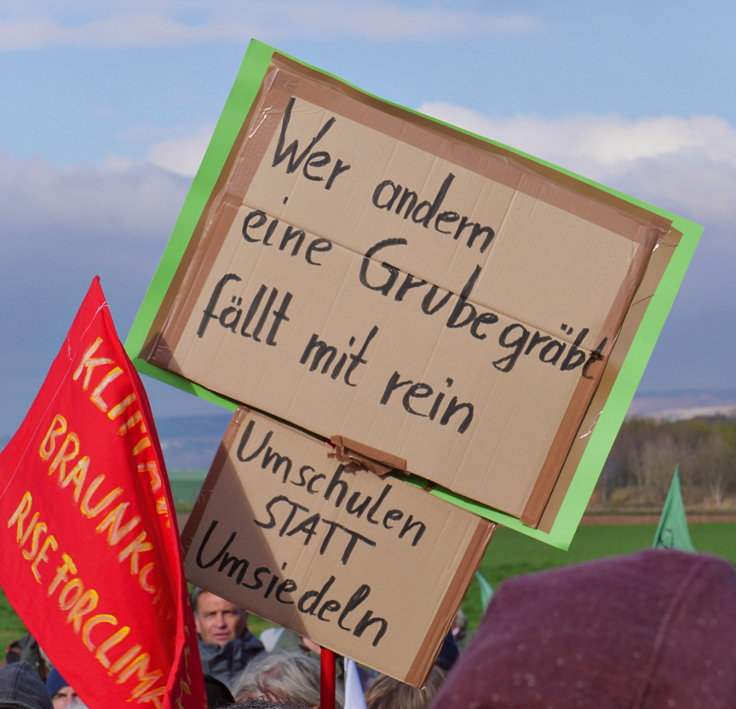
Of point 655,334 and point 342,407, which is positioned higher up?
point 655,334

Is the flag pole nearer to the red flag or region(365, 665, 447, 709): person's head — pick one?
the red flag

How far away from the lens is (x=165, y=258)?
2059mm

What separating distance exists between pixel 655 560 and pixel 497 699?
13cm

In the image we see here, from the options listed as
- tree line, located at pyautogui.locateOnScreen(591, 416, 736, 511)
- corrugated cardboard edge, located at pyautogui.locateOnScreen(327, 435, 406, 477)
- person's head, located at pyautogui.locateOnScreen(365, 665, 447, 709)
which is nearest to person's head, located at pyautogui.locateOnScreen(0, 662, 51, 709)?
corrugated cardboard edge, located at pyautogui.locateOnScreen(327, 435, 406, 477)

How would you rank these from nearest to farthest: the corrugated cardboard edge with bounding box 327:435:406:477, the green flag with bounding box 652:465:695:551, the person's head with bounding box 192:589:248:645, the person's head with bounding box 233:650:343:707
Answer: the corrugated cardboard edge with bounding box 327:435:406:477, the person's head with bounding box 233:650:343:707, the person's head with bounding box 192:589:248:645, the green flag with bounding box 652:465:695:551

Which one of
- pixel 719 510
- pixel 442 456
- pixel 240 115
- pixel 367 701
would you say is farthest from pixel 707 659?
pixel 719 510

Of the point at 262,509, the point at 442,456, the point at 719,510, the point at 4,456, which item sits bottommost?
the point at 4,456

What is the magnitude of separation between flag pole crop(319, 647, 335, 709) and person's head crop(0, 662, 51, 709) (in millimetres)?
586

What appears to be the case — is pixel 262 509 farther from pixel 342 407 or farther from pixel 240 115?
pixel 240 115

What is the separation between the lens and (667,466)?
31766mm

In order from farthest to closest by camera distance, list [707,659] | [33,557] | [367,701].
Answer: [367,701]
[33,557]
[707,659]

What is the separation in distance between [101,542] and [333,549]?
46cm

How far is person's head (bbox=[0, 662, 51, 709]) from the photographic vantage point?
6.67ft

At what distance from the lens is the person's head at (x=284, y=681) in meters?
2.67
